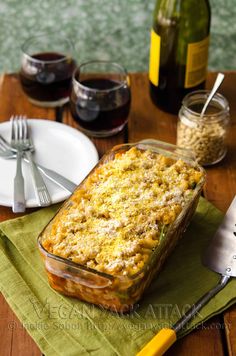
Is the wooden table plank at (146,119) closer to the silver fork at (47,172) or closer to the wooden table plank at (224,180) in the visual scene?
the wooden table plank at (224,180)

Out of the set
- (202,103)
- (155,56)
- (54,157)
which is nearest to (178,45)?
(155,56)

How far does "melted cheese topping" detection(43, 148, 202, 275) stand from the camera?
1.01 meters

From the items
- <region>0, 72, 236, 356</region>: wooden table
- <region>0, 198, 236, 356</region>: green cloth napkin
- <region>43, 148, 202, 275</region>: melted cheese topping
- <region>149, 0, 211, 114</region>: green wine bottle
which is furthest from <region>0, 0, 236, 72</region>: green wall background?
<region>0, 198, 236, 356</region>: green cloth napkin

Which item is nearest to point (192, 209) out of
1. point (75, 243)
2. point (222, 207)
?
point (222, 207)

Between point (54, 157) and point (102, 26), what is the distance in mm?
731

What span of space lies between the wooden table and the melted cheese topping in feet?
0.45

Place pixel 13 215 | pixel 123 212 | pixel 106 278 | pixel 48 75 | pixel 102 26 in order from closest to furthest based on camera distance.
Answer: pixel 106 278, pixel 123 212, pixel 13 215, pixel 48 75, pixel 102 26

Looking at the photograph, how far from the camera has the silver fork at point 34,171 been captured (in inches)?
48.8

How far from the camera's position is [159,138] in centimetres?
146

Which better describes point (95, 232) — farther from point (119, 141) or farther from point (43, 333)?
point (119, 141)

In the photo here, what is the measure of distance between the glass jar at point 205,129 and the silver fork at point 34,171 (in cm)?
31

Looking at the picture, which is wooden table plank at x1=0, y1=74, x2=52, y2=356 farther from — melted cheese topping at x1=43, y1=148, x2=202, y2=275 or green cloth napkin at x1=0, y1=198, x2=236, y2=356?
melted cheese topping at x1=43, y1=148, x2=202, y2=275

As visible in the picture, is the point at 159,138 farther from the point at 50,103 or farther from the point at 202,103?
the point at 50,103

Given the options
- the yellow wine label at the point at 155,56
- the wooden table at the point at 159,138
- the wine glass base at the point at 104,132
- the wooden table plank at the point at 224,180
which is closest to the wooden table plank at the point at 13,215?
the wooden table at the point at 159,138
